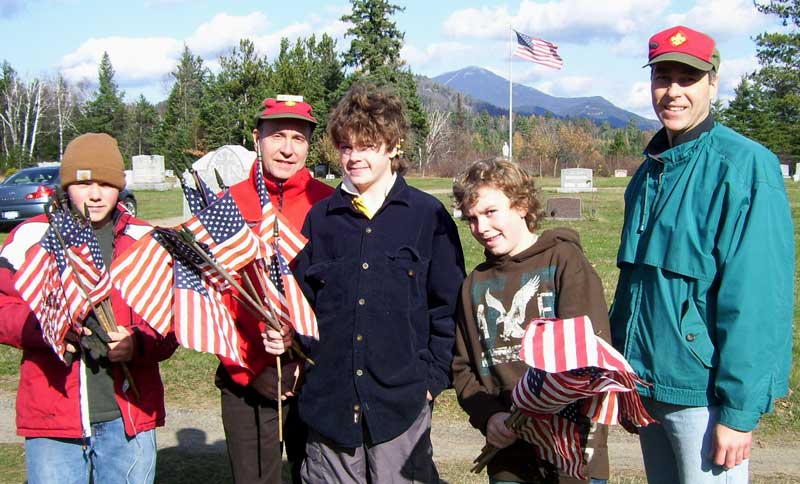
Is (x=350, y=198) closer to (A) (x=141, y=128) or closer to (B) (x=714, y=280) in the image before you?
(B) (x=714, y=280)

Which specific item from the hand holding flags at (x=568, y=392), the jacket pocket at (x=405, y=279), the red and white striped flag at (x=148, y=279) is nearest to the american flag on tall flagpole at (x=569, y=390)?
the hand holding flags at (x=568, y=392)

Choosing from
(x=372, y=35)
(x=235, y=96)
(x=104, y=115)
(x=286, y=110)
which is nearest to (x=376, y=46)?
(x=372, y=35)

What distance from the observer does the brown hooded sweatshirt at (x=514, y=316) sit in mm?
2768

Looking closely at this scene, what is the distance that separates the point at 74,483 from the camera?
303 centimetres

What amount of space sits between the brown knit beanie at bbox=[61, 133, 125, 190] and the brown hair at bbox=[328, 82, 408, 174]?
954 millimetres

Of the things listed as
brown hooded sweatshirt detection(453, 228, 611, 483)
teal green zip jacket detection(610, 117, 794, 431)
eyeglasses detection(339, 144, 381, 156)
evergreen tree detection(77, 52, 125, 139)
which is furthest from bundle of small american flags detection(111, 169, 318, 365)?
evergreen tree detection(77, 52, 125, 139)

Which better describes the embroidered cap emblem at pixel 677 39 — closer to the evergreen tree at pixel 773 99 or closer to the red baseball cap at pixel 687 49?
the red baseball cap at pixel 687 49

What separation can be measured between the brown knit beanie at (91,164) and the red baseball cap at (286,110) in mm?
757

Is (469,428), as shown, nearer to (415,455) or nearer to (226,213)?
(415,455)

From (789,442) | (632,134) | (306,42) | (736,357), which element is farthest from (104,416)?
(632,134)

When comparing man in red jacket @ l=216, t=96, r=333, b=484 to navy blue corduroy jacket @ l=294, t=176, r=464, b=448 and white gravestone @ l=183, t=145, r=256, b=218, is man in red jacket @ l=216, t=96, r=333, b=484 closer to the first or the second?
navy blue corduroy jacket @ l=294, t=176, r=464, b=448

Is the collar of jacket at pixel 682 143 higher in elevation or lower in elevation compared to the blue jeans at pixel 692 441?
higher

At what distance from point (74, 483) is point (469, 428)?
10.1 ft

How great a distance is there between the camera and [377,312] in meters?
2.99
